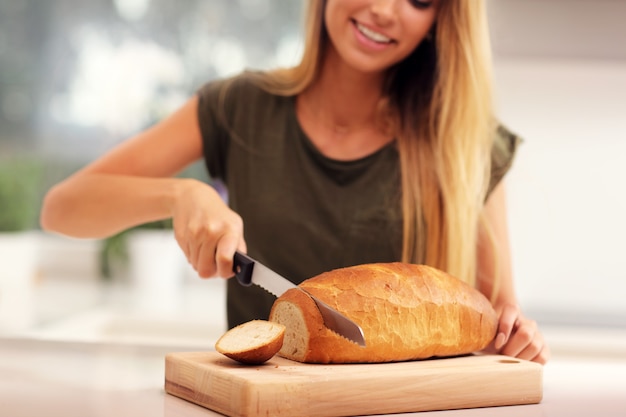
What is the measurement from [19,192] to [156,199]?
5.95 ft

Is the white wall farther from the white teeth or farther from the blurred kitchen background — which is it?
the white teeth

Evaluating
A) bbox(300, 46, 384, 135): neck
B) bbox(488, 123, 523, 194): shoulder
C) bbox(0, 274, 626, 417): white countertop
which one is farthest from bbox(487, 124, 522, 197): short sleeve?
bbox(0, 274, 626, 417): white countertop

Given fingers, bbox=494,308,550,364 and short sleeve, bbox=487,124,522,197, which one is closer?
fingers, bbox=494,308,550,364

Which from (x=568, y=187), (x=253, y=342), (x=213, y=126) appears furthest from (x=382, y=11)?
(x=568, y=187)

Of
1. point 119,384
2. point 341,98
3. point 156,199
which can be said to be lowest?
point 119,384

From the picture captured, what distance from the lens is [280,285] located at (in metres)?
1.13

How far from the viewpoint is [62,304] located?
2715mm

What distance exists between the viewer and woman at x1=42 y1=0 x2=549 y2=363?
1585 mm

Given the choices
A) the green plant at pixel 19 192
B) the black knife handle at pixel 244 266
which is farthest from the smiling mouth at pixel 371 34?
the green plant at pixel 19 192

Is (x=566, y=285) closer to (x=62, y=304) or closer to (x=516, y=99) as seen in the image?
(x=516, y=99)

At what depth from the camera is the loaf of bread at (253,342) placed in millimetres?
1028

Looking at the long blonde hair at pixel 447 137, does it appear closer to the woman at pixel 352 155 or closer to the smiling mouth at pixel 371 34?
the woman at pixel 352 155

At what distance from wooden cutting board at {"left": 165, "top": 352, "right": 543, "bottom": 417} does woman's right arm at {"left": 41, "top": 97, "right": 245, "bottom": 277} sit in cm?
15

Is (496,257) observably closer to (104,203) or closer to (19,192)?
(104,203)
